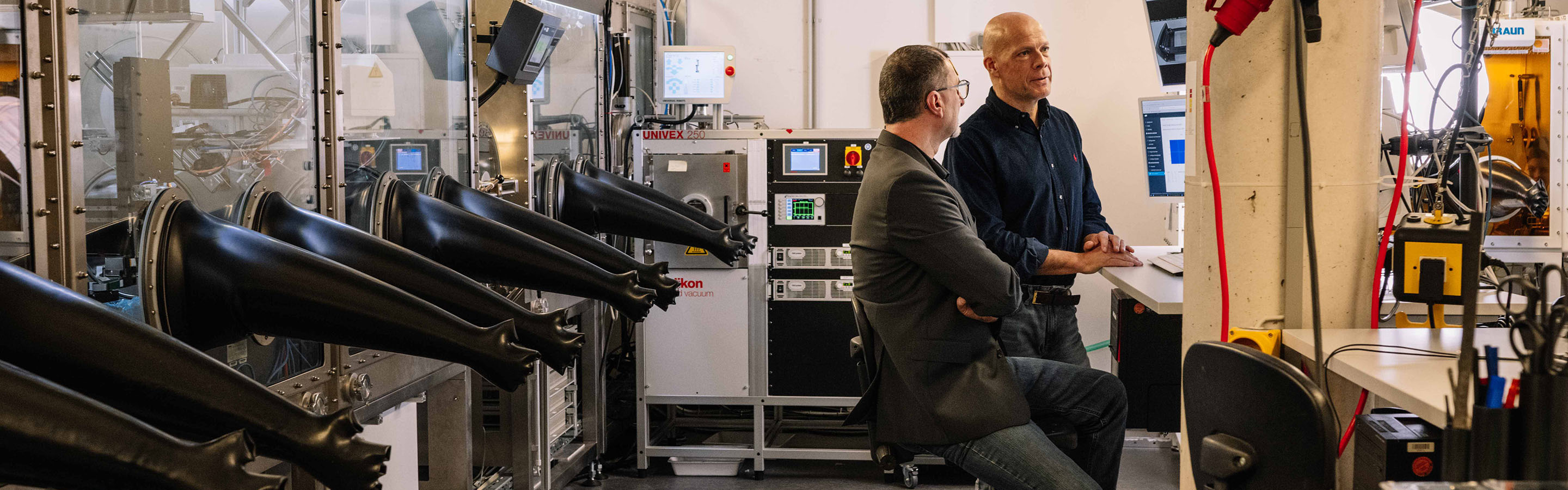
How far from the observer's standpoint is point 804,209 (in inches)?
162

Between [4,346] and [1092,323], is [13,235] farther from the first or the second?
[1092,323]

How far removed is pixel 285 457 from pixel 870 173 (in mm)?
1262

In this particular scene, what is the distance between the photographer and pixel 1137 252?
10.4 feet

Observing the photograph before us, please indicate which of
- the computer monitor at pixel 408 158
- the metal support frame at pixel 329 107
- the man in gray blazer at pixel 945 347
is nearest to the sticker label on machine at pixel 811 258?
the computer monitor at pixel 408 158

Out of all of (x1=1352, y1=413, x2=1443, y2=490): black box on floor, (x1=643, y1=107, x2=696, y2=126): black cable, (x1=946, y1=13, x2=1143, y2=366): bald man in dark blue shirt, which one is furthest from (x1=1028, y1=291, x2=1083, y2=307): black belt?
(x1=643, y1=107, x2=696, y2=126): black cable

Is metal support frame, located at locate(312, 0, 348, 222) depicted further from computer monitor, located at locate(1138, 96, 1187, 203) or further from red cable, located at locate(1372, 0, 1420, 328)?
computer monitor, located at locate(1138, 96, 1187, 203)

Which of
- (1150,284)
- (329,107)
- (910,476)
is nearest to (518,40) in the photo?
(329,107)

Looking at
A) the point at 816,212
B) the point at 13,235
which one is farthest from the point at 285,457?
the point at 816,212

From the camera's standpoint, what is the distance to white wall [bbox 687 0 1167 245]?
15.7ft

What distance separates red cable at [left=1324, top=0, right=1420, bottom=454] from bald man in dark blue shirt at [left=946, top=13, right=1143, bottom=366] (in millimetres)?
970

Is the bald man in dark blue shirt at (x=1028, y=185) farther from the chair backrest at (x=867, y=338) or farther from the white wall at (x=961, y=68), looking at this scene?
the white wall at (x=961, y=68)

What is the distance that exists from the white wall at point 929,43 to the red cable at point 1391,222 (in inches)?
123

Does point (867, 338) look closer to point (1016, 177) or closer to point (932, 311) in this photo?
point (932, 311)

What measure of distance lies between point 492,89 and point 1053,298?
187cm
